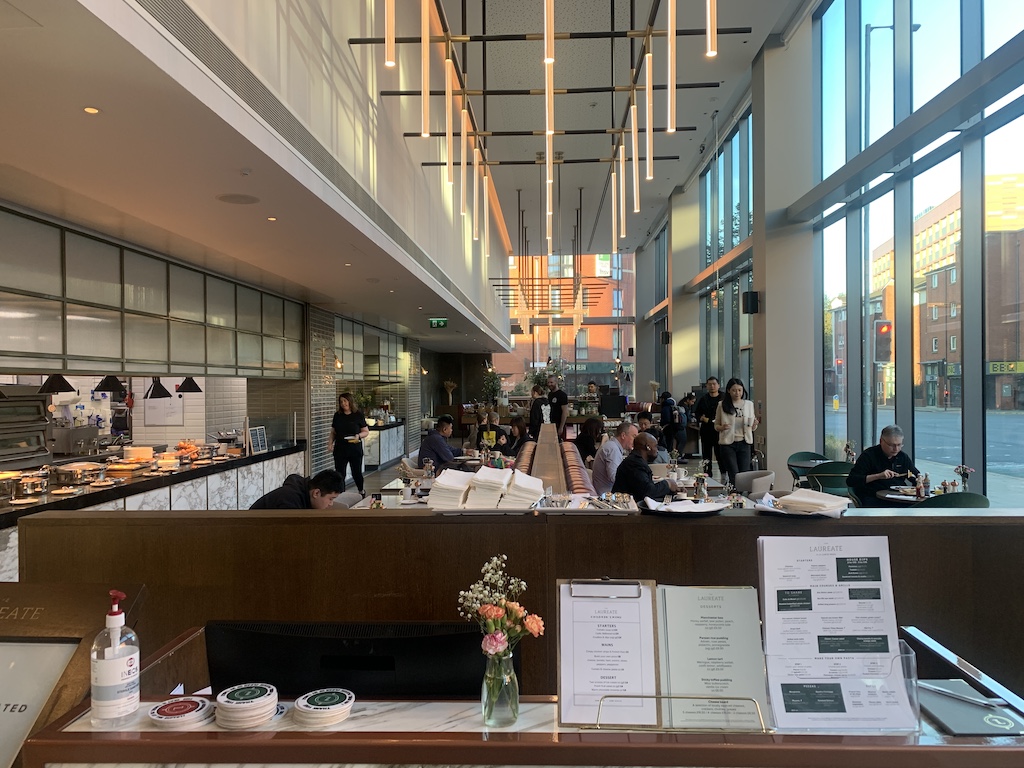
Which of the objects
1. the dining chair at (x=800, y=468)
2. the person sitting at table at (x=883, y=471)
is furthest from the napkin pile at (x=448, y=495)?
Answer: the dining chair at (x=800, y=468)

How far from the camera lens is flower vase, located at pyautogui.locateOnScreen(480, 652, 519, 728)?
1.48 m

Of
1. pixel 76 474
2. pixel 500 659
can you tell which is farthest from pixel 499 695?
pixel 76 474

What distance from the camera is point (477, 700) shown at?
1.63 metres

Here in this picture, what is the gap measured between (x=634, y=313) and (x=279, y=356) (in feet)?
55.7

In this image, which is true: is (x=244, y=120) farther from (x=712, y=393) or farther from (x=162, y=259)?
(x=712, y=393)

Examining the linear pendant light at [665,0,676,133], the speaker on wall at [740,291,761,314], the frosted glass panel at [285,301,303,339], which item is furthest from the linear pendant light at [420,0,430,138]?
the frosted glass panel at [285,301,303,339]

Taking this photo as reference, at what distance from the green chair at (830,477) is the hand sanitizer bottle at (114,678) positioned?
21.7 ft

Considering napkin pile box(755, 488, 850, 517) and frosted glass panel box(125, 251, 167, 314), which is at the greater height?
frosted glass panel box(125, 251, 167, 314)

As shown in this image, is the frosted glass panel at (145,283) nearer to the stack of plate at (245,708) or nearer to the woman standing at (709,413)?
the stack of plate at (245,708)

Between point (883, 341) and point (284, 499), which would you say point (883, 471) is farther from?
point (284, 499)

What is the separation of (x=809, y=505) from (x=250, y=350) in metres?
8.05

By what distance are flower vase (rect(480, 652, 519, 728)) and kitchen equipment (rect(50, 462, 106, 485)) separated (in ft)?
19.2

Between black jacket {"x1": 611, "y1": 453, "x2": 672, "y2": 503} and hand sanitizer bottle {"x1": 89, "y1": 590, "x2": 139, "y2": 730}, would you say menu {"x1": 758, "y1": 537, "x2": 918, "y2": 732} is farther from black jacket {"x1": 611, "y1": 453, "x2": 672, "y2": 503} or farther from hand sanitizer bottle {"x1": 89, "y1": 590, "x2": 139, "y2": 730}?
black jacket {"x1": 611, "y1": 453, "x2": 672, "y2": 503}

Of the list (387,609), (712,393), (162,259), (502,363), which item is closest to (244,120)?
(387,609)
